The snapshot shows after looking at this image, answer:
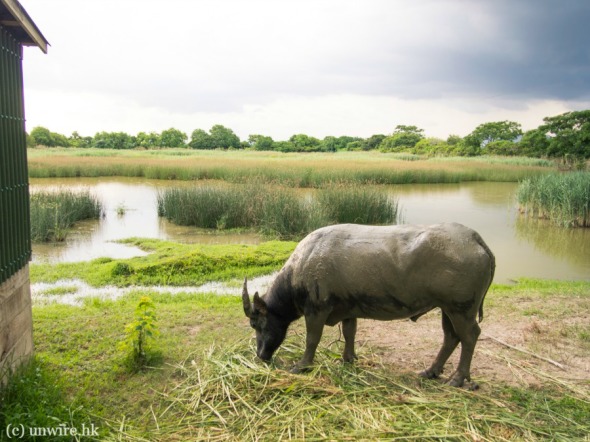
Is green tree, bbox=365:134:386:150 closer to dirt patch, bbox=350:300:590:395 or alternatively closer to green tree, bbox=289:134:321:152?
green tree, bbox=289:134:321:152

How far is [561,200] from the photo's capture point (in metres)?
15.6

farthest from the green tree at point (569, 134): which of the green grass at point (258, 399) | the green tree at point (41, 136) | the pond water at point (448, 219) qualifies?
the green tree at point (41, 136)

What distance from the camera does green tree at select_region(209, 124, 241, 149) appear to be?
6650 cm

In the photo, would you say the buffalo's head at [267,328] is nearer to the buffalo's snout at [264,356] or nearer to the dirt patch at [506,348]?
the buffalo's snout at [264,356]

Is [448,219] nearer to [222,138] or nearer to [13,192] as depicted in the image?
[13,192]

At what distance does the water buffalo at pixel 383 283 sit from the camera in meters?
4.05

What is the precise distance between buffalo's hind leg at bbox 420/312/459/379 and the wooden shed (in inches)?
138

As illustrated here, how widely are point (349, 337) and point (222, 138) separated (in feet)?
210

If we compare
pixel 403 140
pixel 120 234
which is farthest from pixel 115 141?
pixel 120 234

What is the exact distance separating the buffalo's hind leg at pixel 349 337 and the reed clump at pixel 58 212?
9.61 metres

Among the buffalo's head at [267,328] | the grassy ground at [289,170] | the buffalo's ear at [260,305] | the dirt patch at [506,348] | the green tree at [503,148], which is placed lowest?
the dirt patch at [506,348]

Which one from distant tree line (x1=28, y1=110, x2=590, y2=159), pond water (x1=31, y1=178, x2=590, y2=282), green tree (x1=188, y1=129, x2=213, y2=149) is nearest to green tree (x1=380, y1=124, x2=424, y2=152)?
distant tree line (x1=28, y1=110, x2=590, y2=159)

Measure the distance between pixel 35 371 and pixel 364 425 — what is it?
280cm

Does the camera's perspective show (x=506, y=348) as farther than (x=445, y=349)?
Yes
